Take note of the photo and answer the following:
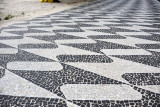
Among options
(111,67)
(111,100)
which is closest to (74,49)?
(111,67)

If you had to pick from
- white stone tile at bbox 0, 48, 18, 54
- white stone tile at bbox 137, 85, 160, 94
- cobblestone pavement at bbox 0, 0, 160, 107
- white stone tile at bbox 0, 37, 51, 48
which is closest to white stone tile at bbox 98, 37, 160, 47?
cobblestone pavement at bbox 0, 0, 160, 107

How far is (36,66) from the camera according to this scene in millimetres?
1624

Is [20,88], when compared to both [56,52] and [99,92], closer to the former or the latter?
[99,92]

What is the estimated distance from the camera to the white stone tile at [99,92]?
1.16 meters

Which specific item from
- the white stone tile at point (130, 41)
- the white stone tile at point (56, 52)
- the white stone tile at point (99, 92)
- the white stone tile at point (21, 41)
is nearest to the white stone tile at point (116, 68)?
the white stone tile at point (99, 92)

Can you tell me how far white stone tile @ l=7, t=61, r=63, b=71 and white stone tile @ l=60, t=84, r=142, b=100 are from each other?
0.34m

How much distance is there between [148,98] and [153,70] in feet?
1.53

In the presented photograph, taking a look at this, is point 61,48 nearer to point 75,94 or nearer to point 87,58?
point 87,58

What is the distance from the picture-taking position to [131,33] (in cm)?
283

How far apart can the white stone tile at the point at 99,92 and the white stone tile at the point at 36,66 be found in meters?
0.34

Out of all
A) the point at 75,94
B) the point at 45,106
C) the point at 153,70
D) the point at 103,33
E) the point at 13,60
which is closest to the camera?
the point at 45,106

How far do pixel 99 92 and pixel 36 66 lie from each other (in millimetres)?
672

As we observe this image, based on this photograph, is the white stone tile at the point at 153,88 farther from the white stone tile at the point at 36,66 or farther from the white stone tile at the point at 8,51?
the white stone tile at the point at 8,51

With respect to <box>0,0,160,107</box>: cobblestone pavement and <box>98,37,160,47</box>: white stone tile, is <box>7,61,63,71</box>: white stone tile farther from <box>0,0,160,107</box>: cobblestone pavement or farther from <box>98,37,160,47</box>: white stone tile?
<box>98,37,160,47</box>: white stone tile
